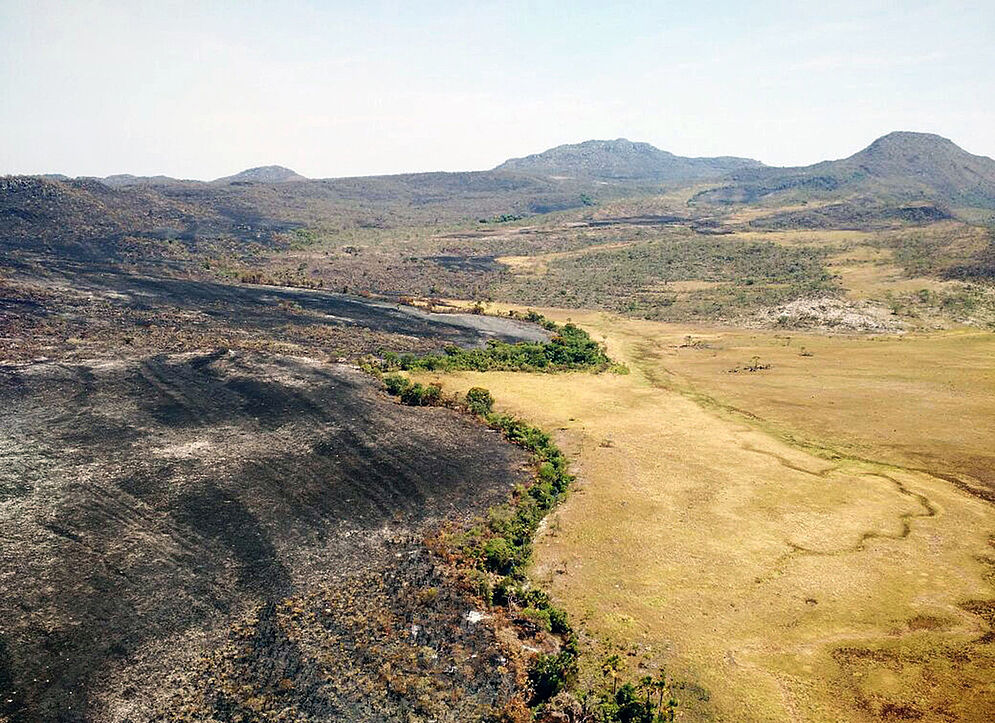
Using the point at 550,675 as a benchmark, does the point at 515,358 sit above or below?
below

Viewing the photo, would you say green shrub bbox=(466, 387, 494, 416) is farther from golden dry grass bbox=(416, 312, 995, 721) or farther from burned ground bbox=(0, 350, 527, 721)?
burned ground bbox=(0, 350, 527, 721)

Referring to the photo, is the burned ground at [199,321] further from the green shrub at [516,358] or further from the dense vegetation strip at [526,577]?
the dense vegetation strip at [526,577]

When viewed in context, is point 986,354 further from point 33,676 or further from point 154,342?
point 154,342

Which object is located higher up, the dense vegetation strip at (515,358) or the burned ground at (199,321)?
the burned ground at (199,321)

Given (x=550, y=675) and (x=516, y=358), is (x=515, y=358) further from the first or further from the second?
(x=550, y=675)

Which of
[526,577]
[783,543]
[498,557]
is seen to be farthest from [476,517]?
[783,543]

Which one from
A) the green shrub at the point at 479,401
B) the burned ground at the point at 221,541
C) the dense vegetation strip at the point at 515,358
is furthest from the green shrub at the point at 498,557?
the dense vegetation strip at the point at 515,358
